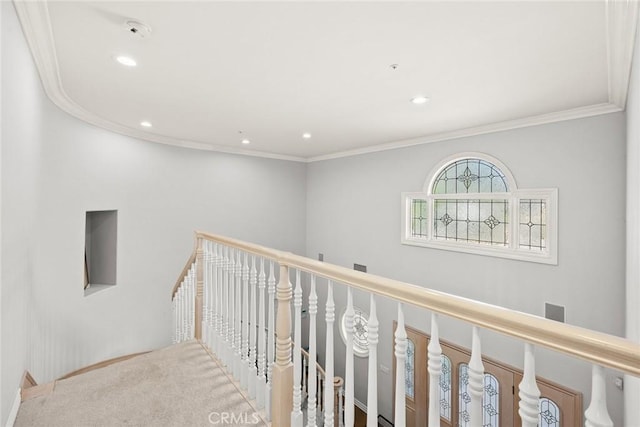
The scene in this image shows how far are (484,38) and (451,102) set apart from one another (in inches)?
46.9

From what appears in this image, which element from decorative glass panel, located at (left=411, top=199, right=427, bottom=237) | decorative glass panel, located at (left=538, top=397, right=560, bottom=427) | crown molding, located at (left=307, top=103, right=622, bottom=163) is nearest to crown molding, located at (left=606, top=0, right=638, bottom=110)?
crown molding, located at (left=307, top=103, right=622, bottom=163)

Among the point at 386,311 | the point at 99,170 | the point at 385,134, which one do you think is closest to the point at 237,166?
the point at 99,170

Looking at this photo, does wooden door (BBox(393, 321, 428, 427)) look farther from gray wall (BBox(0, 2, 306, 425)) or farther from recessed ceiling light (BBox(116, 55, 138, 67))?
recessed ceiling light (BBox(116, 55, 138, 67))

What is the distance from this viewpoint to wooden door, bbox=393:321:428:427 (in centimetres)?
448

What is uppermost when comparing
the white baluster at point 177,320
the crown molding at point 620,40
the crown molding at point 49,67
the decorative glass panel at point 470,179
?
the crown molding at point 49,67

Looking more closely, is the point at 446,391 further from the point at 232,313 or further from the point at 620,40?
the point at 620,40

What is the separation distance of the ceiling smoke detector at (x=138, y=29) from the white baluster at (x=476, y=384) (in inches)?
91.7

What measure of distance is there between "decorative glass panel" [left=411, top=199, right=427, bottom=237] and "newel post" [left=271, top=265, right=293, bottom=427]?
372 centimetres

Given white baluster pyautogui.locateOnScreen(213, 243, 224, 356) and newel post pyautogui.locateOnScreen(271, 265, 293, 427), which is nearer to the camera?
newel post pyautogui.locateOnScreen(271, 265, 293, 427)

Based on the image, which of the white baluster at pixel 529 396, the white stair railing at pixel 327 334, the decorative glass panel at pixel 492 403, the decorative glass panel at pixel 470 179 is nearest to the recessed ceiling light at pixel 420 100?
the decorative glass panel at pixel 470 179

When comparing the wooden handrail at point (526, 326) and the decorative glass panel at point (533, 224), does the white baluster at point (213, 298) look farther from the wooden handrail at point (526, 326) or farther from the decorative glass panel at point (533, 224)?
the decorative glass panel at point (533, 224)

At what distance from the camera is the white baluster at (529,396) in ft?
2.37

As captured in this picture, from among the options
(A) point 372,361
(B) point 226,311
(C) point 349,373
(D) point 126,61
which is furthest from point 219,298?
(D) point 126,61

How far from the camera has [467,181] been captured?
14.3ft
